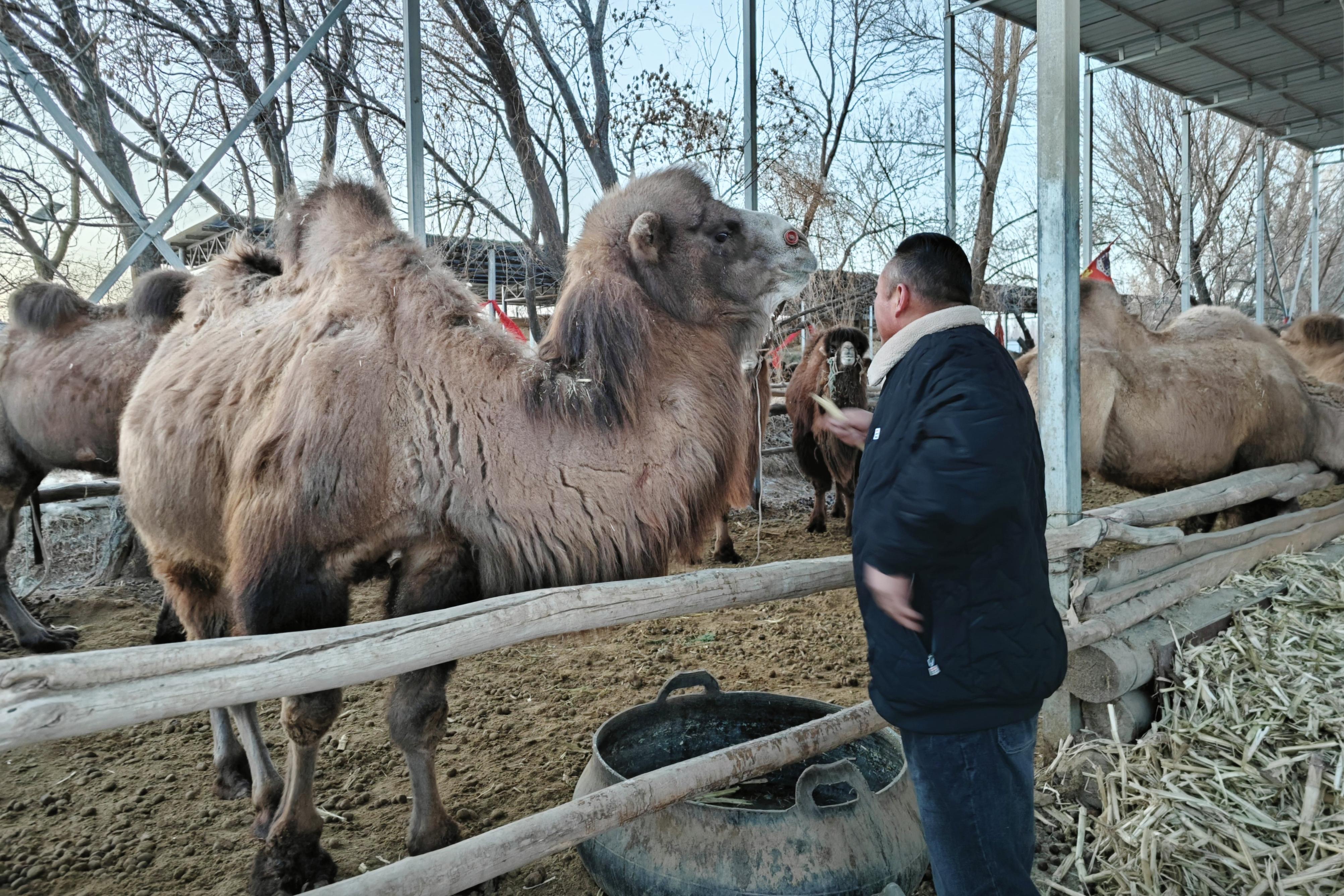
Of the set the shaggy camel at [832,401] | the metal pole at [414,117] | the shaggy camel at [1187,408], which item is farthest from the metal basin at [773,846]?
the shaggy camel at [832,401]

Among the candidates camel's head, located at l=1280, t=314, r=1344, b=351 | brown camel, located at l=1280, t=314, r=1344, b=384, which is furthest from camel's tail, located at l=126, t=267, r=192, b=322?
camel's head, located at l=1280, t=314, r=1344, b=351

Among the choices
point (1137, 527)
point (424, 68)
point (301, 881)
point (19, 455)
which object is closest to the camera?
point (301, 881)

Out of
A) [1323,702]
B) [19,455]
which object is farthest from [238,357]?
[1323,702]

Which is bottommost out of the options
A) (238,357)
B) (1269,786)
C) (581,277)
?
(1269,786)

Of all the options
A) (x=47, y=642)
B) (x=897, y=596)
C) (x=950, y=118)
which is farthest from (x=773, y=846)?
(x=950, y=118)

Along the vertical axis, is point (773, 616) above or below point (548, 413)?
below

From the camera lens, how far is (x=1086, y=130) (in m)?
10.3

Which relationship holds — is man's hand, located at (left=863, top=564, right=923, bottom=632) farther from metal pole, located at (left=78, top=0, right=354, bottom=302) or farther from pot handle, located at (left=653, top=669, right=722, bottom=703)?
metal pole, located at (left=78, top=0, right=354, bottom=302)

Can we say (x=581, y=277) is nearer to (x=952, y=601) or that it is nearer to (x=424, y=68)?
(x=952, y=601)

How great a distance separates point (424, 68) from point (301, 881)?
6.28 meters

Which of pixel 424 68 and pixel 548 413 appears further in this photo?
pixel 424 68

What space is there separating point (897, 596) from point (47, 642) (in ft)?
19.7

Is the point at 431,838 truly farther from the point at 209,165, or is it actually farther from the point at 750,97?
the point at 750,97

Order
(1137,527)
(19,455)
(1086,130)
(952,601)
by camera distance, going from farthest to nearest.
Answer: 1. (1086,130)
2. (19,455)
3. (1137,527)
4. (952,601)
